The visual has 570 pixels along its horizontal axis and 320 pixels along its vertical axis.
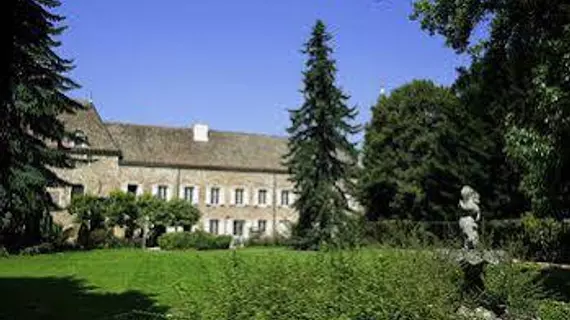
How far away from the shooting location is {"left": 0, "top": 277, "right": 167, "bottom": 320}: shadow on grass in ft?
45.1

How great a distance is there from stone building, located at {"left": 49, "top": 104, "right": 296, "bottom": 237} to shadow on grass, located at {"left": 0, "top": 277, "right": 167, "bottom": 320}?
3126 centimetres

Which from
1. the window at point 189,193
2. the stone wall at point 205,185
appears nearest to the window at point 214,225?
the stone wall at point 205,185

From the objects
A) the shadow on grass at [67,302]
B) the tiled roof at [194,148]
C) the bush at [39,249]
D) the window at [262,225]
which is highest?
the tiled roof at [194,148]

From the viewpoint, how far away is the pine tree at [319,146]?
3928 cm

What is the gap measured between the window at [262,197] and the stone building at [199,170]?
8 cm

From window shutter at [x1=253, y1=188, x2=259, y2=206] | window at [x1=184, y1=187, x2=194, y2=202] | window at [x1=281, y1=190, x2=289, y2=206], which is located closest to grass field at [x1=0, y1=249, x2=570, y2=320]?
window at [x1=184, y1=187, x2=194, y2=202]

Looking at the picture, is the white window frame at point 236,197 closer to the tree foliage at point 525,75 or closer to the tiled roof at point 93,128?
the tiled roof at point 93,128

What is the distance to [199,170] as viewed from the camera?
5538 centimetres

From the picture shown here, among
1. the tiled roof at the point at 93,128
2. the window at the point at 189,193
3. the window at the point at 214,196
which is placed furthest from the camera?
the window at the point at 214,196

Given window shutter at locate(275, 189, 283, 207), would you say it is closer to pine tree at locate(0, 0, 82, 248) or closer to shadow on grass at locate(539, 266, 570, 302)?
pine tree at locate(0, 0, 82, 248)

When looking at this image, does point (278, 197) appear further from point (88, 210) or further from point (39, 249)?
point (39, 249)

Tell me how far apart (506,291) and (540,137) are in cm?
528

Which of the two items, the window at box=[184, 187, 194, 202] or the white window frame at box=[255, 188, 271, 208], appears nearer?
the window at box=[184, 187, 194, 202]

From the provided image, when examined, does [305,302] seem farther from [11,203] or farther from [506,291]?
[11,203]
